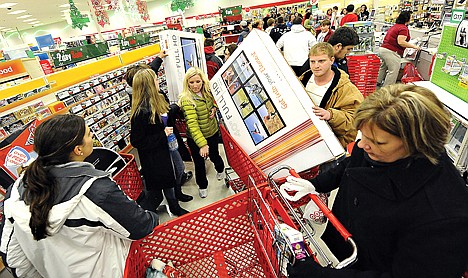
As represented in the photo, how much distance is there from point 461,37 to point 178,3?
12994 millimetres

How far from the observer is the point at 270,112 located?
1840 mm

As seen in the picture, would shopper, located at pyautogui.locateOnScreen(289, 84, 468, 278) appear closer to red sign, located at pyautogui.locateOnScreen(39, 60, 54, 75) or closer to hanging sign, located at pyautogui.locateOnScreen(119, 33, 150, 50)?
red sign, located at pyautogui.locateOnScreen(39, 60, 54, 75)

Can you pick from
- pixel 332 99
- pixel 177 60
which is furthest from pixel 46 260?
pixel 177 60

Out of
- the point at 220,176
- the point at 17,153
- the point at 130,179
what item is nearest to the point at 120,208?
the point at 130,179

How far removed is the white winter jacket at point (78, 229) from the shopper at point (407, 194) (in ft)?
2.81

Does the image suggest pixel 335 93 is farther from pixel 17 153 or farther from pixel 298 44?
pixel 298 44

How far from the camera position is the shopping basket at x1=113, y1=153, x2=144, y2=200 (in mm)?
2291

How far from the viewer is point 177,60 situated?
3.18 m

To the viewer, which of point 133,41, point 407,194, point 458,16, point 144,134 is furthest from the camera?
point 133,41

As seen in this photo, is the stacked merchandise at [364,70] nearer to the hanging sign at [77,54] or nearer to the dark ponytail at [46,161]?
the hanging sign at [77,54]

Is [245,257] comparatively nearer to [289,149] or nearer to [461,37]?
[289,149]

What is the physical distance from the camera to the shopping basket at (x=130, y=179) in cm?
229

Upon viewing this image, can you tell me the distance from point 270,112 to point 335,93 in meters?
0.64

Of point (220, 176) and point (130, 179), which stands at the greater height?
point (130, 179)
